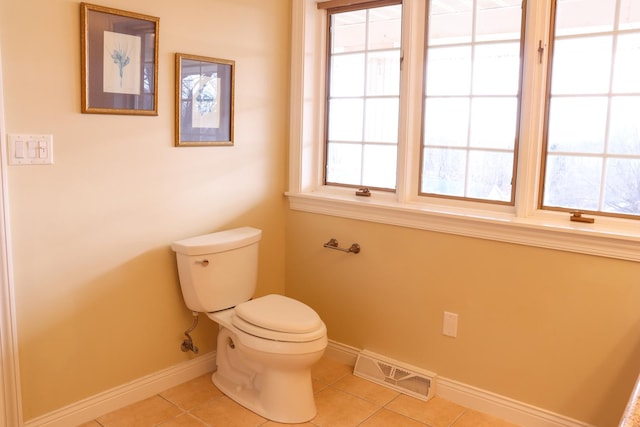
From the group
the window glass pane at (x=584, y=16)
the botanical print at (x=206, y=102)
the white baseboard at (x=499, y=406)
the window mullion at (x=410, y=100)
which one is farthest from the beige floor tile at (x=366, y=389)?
the window glass pane at (x=584, y=16)

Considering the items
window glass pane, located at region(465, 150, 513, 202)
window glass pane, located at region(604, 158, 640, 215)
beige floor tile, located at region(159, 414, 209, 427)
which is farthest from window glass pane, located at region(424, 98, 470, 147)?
beige floor tile, located at region(159, 414, 209, 427)

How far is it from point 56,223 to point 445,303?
1761 millimetres

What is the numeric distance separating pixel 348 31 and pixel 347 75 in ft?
0.78

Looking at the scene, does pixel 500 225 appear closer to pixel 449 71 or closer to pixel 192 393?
pixel 449 71

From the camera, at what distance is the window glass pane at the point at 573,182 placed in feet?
7.84

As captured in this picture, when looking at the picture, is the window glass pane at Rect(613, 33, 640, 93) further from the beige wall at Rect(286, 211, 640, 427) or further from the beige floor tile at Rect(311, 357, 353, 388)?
the beige floor tile at Rect(311, 357, 353, 388)

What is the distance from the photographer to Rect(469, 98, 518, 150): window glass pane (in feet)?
8.52

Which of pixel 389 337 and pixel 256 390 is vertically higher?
pixel 389 337

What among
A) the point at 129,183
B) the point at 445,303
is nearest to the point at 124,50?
the point at 129,183

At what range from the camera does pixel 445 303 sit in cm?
274

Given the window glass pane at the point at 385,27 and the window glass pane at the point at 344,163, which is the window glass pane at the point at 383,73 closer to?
the window glass pane at the point at 385,27

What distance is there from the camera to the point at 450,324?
8.96 ft

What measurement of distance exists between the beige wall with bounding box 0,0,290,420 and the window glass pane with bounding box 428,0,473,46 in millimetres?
834

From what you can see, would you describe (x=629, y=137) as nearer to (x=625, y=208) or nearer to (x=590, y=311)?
(x=625, y=208)
